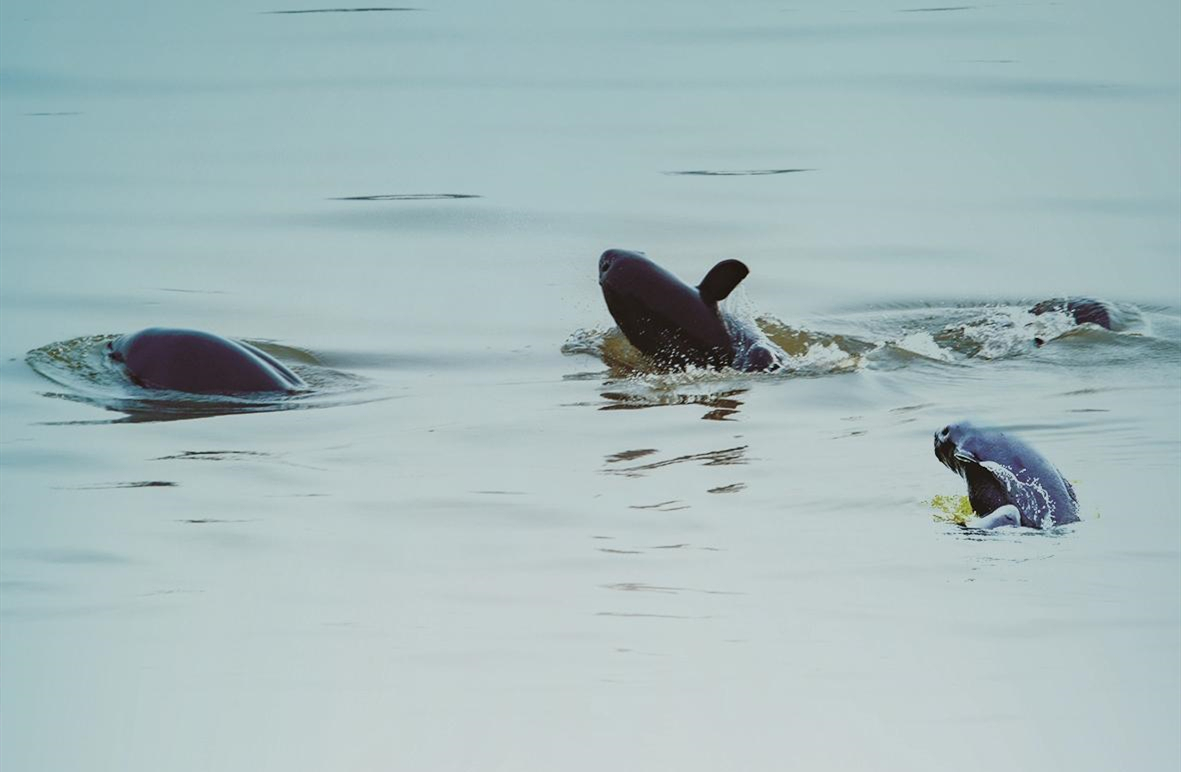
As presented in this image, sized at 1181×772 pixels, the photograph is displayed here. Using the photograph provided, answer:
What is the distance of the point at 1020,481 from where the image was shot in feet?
26.8

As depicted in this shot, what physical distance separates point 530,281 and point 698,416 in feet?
10.4

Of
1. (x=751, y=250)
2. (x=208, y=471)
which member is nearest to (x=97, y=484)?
(x=208, y=471)

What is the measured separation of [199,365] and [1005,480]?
406cm

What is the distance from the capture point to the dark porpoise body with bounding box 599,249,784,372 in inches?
424

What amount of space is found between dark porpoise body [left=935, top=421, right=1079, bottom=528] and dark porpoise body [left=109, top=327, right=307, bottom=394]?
3.45 m

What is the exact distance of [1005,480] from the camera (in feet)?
26.8

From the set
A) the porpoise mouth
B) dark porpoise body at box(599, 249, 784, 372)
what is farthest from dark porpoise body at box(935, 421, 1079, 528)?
dark porpoise body at box(599, 249, 784, 372)

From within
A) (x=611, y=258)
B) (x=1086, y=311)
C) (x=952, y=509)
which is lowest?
(x=952, y=509)

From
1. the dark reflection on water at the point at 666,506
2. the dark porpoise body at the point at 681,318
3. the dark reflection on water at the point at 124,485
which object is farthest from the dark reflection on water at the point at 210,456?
the dark porpoise body at the point at 681,318

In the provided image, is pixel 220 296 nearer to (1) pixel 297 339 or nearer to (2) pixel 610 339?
(1) pixel 297 339

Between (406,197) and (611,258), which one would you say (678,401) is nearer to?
(611,258)

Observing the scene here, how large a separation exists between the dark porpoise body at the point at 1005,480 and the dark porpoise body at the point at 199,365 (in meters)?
3.45

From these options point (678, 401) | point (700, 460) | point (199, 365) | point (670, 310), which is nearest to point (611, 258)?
point (670, 310)

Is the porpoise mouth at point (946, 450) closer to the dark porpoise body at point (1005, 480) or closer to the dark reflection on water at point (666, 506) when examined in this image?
the dark porpoise body at point (1005, 480)
